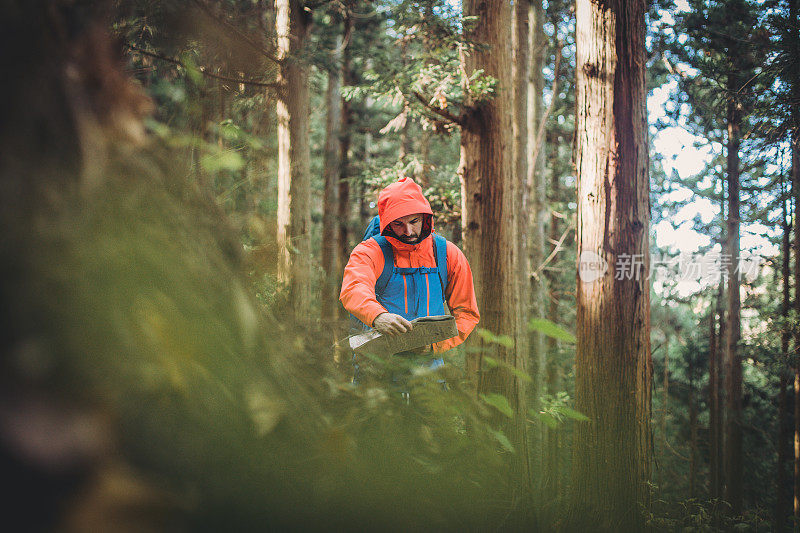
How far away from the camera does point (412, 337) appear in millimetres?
2867

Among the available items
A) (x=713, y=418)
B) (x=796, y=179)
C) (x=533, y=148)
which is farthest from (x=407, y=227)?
(x=713, y=418)

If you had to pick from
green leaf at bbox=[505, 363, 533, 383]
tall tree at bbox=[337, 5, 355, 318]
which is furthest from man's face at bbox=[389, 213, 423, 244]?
tall tree at bbox=[337, 5, 355, 318]

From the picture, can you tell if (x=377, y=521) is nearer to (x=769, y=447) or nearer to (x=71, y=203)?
(x=71, y=203)

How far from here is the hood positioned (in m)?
3.64

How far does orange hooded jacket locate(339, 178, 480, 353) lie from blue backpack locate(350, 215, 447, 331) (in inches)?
1.3

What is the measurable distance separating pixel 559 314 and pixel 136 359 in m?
18.0

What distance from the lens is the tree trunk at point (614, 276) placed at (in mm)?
4270

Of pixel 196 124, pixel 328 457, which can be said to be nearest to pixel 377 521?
pixel 328 457

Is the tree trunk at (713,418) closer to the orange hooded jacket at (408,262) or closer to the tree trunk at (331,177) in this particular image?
the tree trunk at (331,177)

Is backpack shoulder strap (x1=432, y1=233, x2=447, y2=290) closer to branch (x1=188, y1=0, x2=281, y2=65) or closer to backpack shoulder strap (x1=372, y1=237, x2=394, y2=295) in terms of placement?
backpack shoulder strap (x1=372, y1=237, x2=394, y2=295)

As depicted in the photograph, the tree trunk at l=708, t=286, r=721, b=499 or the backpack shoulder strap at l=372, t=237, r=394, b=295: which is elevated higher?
the backpack shoulder strap at l=372, t=237, r=394, b=295

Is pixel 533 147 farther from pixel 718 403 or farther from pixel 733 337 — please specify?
pixel 718 403

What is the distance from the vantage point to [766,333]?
13984 millimetres

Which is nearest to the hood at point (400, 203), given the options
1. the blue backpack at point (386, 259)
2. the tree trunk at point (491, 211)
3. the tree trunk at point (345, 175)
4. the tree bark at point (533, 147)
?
the blue backpack at point (386, 259)
